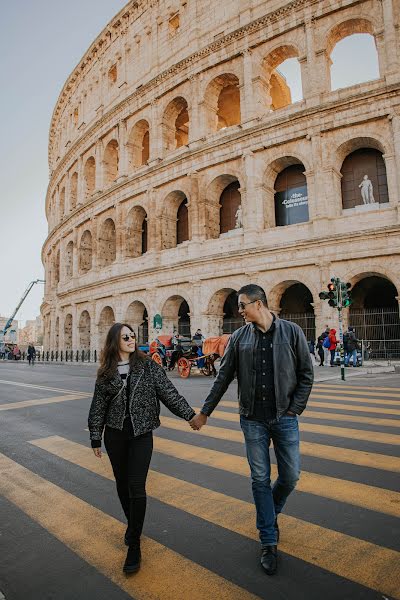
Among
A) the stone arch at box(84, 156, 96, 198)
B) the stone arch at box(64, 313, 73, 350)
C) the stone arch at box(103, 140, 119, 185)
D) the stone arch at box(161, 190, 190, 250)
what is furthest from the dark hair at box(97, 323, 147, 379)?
the stone arch at box(64, 313, 73, 350)

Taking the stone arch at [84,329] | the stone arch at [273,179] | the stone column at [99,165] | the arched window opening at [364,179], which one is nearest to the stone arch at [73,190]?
the stone column at [99,165]

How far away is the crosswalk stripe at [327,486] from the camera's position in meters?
3.26

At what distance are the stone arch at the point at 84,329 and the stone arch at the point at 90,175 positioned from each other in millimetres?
10564

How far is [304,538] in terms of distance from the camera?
275 cm

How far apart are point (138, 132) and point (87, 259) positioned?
37.6 feet

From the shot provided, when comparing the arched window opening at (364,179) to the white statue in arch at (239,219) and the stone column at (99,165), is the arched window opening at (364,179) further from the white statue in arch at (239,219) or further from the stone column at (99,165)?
the stone column at (99,165)

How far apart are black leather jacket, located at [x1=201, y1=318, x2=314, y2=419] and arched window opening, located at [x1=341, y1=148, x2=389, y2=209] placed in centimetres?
1911

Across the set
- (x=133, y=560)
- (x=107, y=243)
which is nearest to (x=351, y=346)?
(x=133, y=560)

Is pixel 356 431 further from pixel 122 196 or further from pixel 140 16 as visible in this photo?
pixel 140 16

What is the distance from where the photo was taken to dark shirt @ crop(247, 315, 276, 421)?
2713mm

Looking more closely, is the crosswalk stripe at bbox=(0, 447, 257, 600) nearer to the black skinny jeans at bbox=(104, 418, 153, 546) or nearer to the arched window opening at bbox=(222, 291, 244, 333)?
the black skinny jeans at bbox=(104, 418, 153, 546)

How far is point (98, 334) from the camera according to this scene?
97.7 feet

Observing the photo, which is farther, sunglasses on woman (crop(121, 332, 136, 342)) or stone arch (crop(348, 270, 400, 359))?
stone arch (crop(348, 270, 400, 359))

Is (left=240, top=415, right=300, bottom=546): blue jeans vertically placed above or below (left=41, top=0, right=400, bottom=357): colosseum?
below
